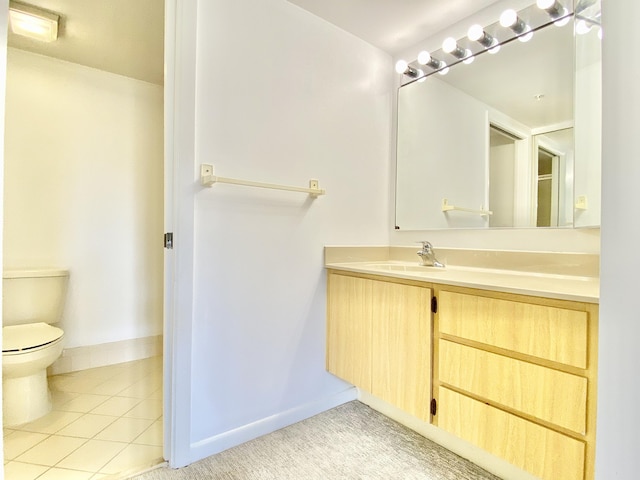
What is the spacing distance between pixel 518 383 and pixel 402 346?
0.47 metres

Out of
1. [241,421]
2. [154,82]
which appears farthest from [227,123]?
[154,82]

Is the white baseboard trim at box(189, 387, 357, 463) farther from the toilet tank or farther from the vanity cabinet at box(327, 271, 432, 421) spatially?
the toilet tank

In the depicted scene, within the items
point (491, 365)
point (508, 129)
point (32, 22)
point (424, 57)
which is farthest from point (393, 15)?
point (32, 22)

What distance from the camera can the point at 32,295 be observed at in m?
2.02

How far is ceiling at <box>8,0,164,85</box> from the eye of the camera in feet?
5.60

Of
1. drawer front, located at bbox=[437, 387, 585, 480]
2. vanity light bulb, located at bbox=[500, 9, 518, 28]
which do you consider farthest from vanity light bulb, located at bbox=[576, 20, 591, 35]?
drawer front, located at bbox=[437, 387, 585, 480]

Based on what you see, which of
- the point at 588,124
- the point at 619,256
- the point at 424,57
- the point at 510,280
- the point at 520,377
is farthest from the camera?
the point at 424,57

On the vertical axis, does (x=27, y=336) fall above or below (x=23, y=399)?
above

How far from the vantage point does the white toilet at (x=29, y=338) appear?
1.64m

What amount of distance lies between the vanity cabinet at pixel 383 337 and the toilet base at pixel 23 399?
1.55m

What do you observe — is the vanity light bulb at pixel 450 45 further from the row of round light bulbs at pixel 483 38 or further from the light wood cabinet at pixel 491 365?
the light wood cabinet at pixel 491 365

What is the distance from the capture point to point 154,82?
257cm

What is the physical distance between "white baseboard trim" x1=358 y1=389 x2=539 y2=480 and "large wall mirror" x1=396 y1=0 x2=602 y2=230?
3.43 ft

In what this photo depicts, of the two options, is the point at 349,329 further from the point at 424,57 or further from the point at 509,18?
the point at 509,18
